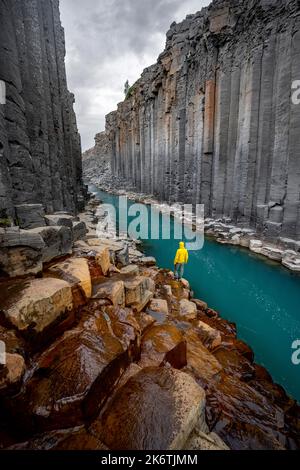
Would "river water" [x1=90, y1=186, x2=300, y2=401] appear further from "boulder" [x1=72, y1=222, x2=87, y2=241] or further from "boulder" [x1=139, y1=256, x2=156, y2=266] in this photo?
"boulder" [x1=72, y1=222, x2=87, y2=241]

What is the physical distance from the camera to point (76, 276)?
411 cm

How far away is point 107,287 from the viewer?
4.42 meters

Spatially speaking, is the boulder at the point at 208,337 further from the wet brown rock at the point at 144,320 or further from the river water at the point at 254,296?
the river water at the point at 254,296

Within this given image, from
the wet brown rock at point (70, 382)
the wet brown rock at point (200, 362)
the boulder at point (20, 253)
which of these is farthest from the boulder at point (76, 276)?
the wet brown rock at point (200, 362)

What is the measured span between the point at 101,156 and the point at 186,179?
235 feet

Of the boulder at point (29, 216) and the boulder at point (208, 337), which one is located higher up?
the boulder at point (29, 216)

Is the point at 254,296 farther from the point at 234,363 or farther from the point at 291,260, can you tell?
the point at 234,363

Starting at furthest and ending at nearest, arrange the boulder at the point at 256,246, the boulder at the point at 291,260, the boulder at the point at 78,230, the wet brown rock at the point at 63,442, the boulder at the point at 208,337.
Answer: the boulder at the point at 256,246
the boulder at the point at 291,260
the boulder at the point at 78,230
the boulder at the point at 208,337
the wet brown rock at the point at 63,442

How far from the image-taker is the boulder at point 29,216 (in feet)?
19.1

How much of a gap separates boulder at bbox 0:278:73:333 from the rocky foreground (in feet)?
0.04

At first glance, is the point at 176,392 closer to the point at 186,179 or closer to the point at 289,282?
the point at 289,282

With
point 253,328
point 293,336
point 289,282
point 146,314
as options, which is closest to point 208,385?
point 146,314

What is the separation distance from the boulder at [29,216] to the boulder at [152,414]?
4604mm

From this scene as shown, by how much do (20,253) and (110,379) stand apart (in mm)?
2608
